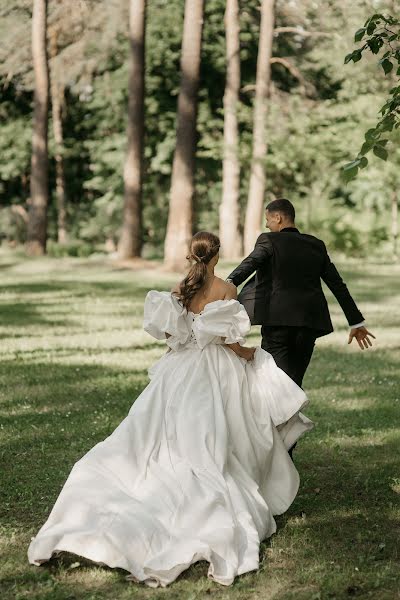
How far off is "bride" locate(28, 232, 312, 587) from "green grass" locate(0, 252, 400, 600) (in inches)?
6.5

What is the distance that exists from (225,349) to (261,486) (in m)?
0.93

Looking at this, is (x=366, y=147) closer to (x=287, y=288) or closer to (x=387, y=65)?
(x=387, y=65)

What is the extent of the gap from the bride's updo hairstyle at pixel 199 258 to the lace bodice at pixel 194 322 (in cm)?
13

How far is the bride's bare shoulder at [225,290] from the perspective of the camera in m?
6.03

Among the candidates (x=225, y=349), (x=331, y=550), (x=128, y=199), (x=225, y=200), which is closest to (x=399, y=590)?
(x=331, y=550)

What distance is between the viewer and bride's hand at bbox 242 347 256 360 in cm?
615

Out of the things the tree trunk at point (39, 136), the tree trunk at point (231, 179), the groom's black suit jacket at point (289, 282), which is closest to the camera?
the groom's black suit jacket at point (289, 282)

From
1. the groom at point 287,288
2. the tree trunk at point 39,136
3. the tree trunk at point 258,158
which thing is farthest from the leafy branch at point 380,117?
the tree trunk at point 258,158

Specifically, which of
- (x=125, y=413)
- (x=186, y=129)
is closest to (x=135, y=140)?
(x=186, y=129)

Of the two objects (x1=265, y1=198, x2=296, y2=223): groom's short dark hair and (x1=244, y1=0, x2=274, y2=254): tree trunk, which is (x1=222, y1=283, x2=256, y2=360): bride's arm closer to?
(x1=265, y1=198, x2=296, y2=223): groom's short dark hair

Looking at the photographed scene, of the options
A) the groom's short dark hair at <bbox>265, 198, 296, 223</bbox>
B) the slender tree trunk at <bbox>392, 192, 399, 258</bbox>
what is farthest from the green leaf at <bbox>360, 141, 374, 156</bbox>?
the slender tree trunk at <bbox>392, 192, 399, 258</bbox>

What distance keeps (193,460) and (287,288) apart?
1.63 m

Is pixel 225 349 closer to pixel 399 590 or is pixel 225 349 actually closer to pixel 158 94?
pixel 399 590

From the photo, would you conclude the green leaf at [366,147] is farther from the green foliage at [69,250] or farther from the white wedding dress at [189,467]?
the green foliage at [69,250]
